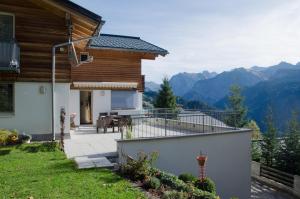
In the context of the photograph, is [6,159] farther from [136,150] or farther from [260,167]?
[260,167]

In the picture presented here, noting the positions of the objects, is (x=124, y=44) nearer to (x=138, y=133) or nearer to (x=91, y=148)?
(x=138, y=133)

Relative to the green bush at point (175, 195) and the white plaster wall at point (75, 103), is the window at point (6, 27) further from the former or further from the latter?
the green bush at point (175, 195)

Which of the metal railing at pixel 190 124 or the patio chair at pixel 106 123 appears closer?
the metal railing at pixel 190 124

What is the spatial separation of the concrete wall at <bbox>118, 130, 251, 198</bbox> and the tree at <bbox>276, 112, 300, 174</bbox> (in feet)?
18.1

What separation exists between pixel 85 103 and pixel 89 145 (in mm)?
11334

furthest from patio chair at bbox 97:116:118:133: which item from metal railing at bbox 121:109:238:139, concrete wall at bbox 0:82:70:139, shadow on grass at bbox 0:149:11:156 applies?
shadow on grass at bbox 0:149:11:156

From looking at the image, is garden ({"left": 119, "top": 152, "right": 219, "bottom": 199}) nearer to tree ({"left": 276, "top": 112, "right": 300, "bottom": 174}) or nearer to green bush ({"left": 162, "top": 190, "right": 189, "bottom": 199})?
green bush ({"left": 162, "top": 190, "right": 189, "bottom": 199})

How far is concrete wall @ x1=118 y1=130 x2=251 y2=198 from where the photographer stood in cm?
1398

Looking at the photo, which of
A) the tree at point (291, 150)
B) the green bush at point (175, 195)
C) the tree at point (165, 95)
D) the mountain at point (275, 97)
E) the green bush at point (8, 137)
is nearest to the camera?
the green bush at point (175, 195)

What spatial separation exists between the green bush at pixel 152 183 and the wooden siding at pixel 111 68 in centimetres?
1600

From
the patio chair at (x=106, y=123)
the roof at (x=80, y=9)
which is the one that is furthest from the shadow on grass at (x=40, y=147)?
the roof at (x=80, y=9)

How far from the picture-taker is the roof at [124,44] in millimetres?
24930

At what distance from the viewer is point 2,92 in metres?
15.1

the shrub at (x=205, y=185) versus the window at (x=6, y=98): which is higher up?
the window at (x=6, y=98)
